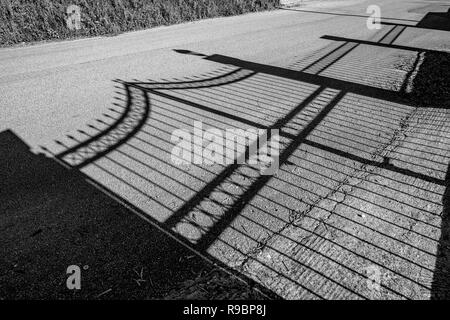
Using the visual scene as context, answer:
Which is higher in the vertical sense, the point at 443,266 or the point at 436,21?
the point at 436,21

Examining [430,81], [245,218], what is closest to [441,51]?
[430,81]

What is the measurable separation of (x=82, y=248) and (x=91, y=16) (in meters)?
13.3

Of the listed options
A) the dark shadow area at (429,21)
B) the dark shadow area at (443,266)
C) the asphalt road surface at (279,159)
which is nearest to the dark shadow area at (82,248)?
the asphalt road surface at (279,159)

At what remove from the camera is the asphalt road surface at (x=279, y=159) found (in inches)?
118

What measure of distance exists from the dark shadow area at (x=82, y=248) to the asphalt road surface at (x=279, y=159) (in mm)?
38

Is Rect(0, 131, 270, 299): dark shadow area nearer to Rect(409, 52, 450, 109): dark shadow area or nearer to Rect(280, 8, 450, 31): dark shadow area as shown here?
Rect(409, 52, 450, 109): dark shadow area

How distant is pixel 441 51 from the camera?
10.3 metres

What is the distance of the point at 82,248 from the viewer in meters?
3.12

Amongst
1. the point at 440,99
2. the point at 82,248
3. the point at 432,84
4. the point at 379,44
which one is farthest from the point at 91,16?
the point at 82,248

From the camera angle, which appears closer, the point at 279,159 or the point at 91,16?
the point at 279,159

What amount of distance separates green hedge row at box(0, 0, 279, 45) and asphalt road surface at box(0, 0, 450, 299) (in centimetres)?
274

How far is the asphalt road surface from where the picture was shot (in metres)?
2.99

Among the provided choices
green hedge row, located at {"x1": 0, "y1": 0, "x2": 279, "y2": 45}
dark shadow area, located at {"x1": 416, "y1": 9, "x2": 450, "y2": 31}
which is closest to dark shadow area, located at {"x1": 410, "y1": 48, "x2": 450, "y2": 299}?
dark shadow area, located at {"x1": 416, "y1": 9, "x2": 450, "y2": 31}

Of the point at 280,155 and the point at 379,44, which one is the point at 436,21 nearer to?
the point at 379,44
